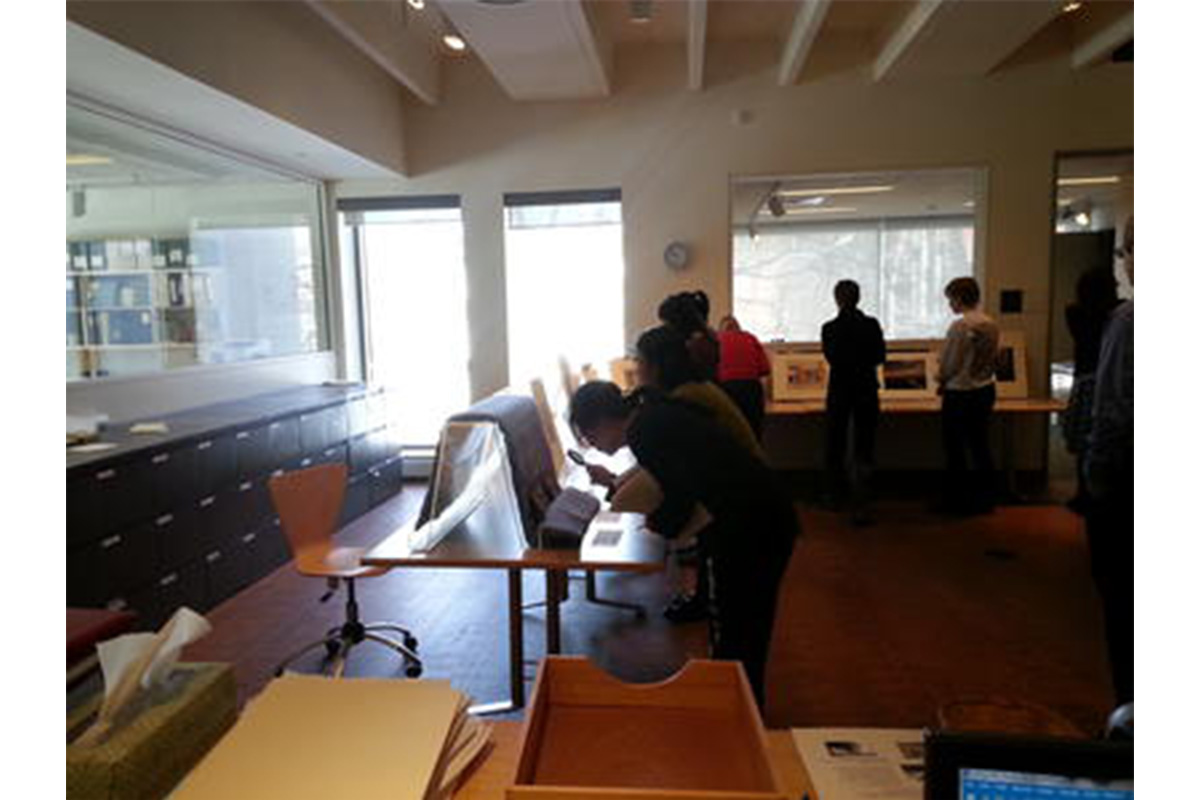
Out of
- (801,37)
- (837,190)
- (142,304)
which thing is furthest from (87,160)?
(837,190)

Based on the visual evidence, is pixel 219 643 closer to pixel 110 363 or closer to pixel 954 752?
pixel 110 363

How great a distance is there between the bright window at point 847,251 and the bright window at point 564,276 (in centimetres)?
114

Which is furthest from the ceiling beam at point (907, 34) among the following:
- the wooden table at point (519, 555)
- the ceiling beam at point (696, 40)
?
the wooden table at point (519, 555)

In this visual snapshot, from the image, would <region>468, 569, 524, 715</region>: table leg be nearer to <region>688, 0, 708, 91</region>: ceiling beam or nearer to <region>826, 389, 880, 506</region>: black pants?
<region>826, 389, 880, 506</region>: black pants

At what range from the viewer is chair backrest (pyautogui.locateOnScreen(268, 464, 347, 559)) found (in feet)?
11.2

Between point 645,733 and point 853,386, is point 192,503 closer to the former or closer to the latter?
point 645,733

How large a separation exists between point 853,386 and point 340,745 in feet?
16.5

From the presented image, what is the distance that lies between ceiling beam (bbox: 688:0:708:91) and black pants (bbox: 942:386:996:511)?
310 centimetres

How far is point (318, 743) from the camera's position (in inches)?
36.2

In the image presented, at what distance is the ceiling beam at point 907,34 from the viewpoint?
187 inches

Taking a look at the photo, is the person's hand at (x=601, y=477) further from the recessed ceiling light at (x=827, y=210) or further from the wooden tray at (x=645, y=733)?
the recessed ceiling light at (x=827, y=210)

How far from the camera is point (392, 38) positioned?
5410 millimetres

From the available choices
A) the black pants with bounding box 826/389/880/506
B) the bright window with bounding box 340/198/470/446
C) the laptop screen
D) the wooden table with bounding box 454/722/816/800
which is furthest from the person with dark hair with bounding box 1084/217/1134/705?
the bright window with bounding box 340/198/470/446

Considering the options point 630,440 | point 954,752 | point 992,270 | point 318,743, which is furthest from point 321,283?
point 954,752
